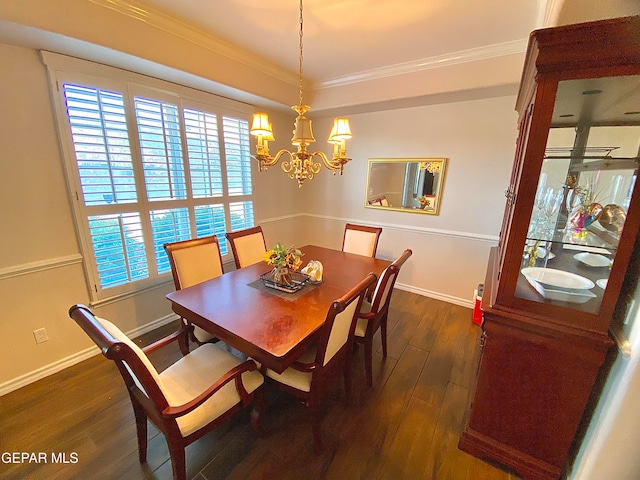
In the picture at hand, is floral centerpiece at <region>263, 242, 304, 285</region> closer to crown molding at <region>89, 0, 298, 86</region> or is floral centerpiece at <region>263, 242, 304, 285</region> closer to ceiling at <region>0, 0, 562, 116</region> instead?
ceiling at <region>0, 0, 562, 116</region>

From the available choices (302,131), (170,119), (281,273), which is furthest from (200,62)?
(281,273)

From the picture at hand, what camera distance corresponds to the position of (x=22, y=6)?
144 centimetres

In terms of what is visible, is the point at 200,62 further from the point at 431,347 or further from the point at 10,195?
the point at 431,347

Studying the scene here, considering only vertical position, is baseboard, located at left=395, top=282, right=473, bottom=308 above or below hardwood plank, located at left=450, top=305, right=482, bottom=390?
above

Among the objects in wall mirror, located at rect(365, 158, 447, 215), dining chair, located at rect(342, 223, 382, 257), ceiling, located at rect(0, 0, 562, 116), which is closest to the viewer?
ceiling, located at rect(0, 0, 562, 116)

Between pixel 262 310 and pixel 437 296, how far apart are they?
260cm

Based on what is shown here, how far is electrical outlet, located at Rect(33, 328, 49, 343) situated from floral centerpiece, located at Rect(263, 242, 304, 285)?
1851mm

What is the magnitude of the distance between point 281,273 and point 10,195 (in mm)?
1928

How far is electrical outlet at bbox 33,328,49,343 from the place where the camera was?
1.97 meters

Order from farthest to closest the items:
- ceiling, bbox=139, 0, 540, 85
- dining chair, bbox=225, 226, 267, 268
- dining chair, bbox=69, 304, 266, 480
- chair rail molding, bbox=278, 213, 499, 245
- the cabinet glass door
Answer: chair rail molding, bbox=278, 213, 499, 245, dining chair, bbox=225, 226, 267, 268, ceiling, bbox=139, 0, 540, 85, the cabinet glass door, dining chair, bbox=69, 304, 266, 480

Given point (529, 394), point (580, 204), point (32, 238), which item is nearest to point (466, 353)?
point (529, 394)

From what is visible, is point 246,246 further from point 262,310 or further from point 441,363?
point 441,363

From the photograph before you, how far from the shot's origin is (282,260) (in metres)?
1.82

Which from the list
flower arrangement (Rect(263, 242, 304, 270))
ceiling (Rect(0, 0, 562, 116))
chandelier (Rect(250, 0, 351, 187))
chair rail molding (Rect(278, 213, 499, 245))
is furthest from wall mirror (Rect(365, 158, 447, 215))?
flower arrangement (Rect(263, 242, 304, 270))
